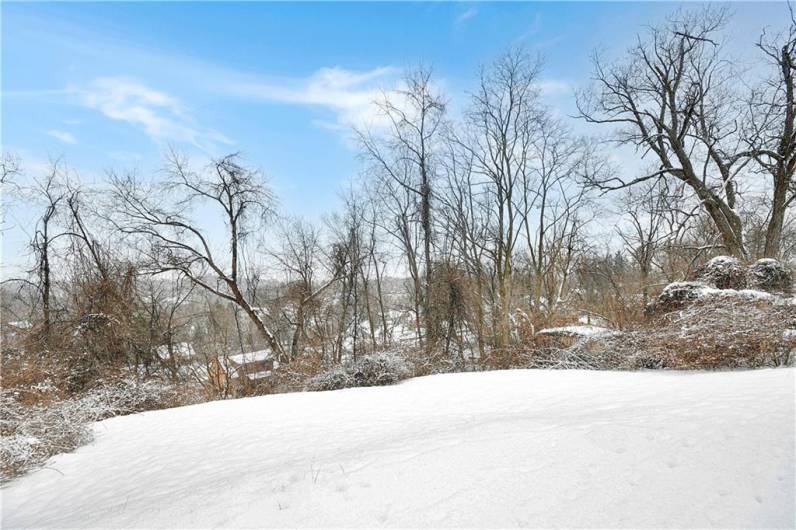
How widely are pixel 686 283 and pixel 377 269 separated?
12.8 m

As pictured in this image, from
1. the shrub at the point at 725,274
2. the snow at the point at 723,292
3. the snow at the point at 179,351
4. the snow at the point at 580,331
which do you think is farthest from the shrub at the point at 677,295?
the snow at the point at 179,351

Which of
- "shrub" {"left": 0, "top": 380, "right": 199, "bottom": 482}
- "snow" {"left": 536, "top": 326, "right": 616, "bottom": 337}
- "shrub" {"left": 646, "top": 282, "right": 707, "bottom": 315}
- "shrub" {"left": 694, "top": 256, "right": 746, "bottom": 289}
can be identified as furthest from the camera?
"snow" {"left": 536, "top": 326, "right": 616, "bottom": 337}

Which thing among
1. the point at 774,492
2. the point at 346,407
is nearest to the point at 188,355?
the point at 346,407

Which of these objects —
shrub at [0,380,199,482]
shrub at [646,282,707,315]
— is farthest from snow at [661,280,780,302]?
shrub at [0,380,199,482]

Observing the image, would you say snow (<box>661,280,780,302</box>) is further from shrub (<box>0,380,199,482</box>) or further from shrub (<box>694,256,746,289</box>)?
shrub (<box>0,380,199,482</box>)

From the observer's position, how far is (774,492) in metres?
2.12

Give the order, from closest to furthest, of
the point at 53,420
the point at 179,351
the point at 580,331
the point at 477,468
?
1. the point at 477,468
2. the point at 53,420
3. the point at 580,331
4. the point at 179,351

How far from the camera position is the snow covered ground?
2.23m

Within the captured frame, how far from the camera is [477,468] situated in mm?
2787

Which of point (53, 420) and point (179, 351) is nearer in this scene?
point (53, 420)

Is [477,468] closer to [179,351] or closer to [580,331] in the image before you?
[580,331]

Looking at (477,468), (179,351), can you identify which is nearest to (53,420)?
(477,468)

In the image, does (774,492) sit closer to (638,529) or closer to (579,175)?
(638,529)

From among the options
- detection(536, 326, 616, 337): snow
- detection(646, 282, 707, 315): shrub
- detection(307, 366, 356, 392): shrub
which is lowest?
detection(307, 366, 356, 392): shrub
